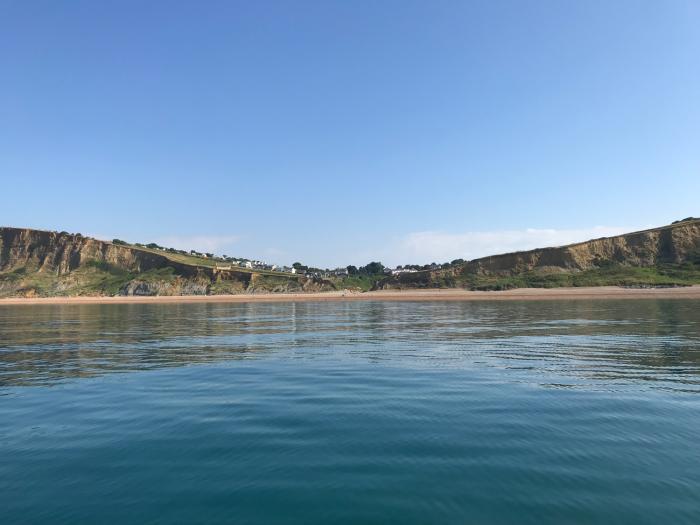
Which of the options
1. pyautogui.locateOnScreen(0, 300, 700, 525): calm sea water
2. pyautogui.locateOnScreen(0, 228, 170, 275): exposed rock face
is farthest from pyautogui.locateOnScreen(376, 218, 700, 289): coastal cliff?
pyautogui.locateOnScreen(0, 228, 170, 275): exposed rock face

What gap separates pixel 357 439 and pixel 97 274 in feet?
678

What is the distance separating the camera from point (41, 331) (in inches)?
1946

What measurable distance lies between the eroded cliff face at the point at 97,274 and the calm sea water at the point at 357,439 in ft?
504

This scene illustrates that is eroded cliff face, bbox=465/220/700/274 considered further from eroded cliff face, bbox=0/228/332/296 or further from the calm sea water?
the calm sea water

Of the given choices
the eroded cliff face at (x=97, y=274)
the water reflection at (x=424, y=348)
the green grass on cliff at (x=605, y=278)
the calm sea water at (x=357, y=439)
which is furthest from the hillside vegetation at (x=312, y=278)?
the calm sea water at (x=357, y=439)

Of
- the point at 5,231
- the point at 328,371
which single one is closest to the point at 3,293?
the point at 5,231

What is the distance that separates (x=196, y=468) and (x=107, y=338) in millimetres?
35903

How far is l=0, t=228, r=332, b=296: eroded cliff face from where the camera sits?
173 metres

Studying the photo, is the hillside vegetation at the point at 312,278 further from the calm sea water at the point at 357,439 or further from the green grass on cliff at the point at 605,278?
the calm sea water at the point at 357,439

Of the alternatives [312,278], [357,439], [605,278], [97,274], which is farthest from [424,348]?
[97,274]

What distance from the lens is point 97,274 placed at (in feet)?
623

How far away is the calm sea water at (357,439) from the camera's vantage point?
917 cm

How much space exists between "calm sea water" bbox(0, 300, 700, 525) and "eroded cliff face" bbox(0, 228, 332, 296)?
153628 mm

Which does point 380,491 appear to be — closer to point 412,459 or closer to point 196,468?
point 412,459
